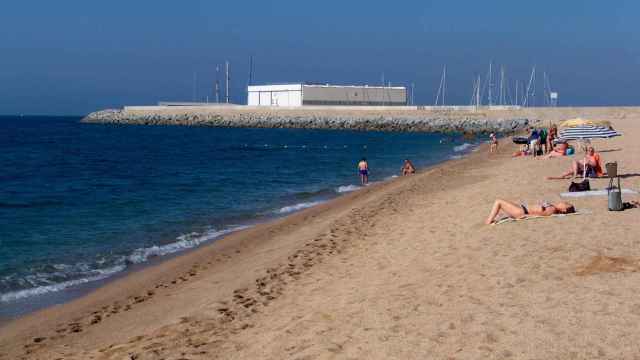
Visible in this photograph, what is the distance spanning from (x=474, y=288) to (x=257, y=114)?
9951 cm

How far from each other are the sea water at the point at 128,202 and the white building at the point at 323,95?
219 ft

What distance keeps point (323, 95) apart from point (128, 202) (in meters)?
93.7

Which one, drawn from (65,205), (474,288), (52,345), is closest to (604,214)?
(474,288)

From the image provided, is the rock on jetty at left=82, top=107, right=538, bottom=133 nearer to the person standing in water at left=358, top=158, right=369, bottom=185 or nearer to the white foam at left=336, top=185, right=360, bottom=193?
the person standing in water at left=358, top=158, right=369, bottom=185

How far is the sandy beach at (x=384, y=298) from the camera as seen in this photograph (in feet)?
20.7

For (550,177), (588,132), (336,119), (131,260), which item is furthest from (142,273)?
(336,119)

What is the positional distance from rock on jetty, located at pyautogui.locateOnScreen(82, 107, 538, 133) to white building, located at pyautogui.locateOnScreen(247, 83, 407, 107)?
682 cm

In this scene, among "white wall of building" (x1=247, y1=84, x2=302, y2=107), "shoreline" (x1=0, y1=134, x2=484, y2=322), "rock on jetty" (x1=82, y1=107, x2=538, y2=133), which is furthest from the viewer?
"white wall of building" (x1=247, y1=84, x2=302, y2=107)

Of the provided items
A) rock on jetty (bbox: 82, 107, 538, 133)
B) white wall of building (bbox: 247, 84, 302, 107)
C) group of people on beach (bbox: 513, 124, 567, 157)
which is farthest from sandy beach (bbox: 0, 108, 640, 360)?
white wall of building (bbox: 247, 84, 302, 107)

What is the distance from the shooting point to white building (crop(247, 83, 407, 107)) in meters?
113

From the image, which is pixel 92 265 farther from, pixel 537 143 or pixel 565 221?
pixel 537 143

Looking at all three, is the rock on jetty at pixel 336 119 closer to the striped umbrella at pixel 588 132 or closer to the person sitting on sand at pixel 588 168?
the striped umbrella at pixel 588 132

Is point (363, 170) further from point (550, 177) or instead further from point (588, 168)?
point (588, 168)

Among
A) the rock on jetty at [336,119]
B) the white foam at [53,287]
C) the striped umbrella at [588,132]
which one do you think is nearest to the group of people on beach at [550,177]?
the striped umbrella at [588,132]
